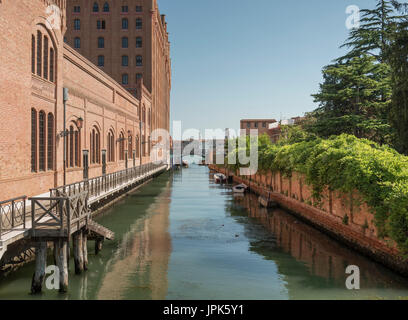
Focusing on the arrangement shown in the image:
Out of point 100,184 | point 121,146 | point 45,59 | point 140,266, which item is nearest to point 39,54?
point 45,59

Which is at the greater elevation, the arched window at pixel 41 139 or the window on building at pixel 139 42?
the window on building at pixel 139 42

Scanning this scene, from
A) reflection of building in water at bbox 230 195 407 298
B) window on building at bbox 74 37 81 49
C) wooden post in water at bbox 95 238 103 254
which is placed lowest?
reflection of building in water at bbox 230 195 407 298

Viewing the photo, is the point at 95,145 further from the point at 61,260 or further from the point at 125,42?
the point at 125,42

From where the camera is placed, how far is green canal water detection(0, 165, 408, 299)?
11.4 metres

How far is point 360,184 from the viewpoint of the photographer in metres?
14.9

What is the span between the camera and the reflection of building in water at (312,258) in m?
12.4

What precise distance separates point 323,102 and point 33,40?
920 inches

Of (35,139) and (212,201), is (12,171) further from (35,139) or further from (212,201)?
Result: (212,201)

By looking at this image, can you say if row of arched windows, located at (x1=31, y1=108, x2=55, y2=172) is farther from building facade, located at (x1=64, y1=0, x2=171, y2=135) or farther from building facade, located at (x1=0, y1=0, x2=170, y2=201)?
building facade, located at (x1=64, y1=0, x2=171, y2=135)

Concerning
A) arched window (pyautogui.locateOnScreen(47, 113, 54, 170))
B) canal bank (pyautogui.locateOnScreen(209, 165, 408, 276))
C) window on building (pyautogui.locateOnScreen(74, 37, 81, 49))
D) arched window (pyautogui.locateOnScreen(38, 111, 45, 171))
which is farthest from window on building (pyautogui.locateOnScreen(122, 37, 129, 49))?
arched window (pyautogui.locateOnScreen(38, 111, 45, 171))

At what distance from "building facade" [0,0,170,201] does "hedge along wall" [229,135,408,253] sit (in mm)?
13915

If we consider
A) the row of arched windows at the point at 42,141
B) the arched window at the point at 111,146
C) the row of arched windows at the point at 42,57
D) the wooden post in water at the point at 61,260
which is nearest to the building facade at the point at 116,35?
the arched window at the point at 111,146

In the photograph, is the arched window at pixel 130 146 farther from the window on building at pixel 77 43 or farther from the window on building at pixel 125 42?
the window on building at pixel 77 43

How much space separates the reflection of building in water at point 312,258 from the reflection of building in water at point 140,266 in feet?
14.1
